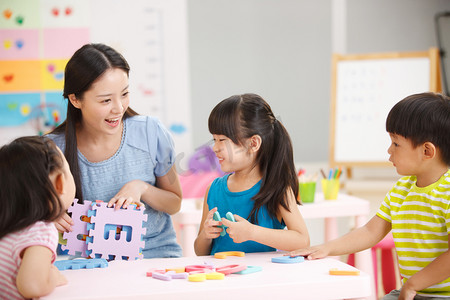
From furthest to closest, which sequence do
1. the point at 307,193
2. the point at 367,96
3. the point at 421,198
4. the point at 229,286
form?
the point at 367,96 → the point at 307,193 → the point at 421,198 → the point at 229,286

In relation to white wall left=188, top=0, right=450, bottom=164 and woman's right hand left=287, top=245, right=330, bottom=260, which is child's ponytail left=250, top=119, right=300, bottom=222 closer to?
woman's right hand left=287, top=245, right=330, bottom=260

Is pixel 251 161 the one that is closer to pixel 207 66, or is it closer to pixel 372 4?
pixel 207 66

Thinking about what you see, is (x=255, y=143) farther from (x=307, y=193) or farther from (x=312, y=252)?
(x=307, y=193)

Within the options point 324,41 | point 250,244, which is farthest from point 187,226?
point 324,41

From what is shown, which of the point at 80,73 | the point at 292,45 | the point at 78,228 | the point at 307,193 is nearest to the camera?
the point at 78,228

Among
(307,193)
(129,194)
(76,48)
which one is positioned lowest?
(307,193)

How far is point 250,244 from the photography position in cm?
160

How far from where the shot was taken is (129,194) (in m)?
1.62

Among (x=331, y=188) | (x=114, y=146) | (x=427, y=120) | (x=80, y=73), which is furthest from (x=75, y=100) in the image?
(x=331, y=188)

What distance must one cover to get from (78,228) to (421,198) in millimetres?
912

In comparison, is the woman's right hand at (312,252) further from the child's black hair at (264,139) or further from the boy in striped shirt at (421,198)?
the child's black hair at (264,139)

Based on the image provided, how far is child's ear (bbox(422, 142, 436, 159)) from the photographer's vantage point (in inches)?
54.8

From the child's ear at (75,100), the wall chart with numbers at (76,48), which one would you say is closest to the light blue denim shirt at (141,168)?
the child's ear at (75,100)

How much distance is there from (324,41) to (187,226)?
2345mm
